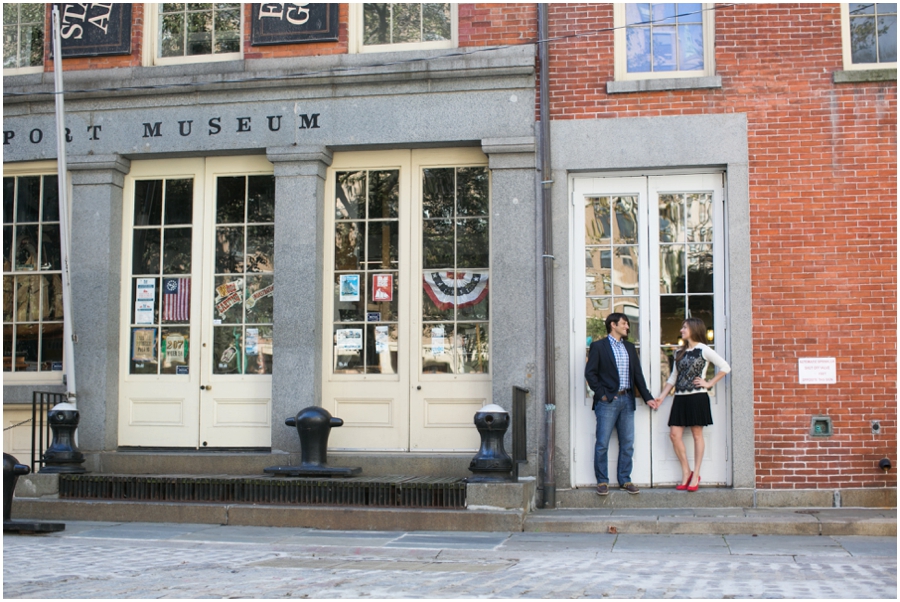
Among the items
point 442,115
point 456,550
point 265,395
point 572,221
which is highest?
point 442,115

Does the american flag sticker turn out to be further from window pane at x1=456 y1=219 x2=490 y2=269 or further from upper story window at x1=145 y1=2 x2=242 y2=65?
window pane at x1=456 y1=219 x2=490 y2=269

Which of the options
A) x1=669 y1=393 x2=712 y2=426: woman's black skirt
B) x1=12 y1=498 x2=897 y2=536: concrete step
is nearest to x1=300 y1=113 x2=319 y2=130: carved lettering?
x1=12 y1=498 x2=897 y2=536: concrete step

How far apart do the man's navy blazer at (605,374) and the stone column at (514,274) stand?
1.90 ft

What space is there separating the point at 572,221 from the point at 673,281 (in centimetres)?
120

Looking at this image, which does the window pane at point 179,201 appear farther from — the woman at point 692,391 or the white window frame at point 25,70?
the woman at point 692,391

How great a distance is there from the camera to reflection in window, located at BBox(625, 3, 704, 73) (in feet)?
33.0

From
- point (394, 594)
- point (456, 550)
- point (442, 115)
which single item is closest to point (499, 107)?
point (442, 115)

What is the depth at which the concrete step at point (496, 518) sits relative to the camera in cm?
852

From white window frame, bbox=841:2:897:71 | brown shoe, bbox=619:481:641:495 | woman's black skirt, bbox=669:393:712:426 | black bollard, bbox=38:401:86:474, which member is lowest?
brown shoe, bbox=619:481:641:495

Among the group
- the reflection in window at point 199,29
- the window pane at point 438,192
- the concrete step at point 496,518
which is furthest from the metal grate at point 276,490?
the reflection in window at point 199,29

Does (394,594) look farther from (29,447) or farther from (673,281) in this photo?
(29,447)

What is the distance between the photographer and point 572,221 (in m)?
10.0

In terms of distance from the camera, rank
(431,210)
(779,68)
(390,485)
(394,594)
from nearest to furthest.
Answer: (394,594) → (390,485) → (779,68) → (431,210)

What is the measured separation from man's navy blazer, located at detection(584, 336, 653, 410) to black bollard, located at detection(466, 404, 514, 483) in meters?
1.01
